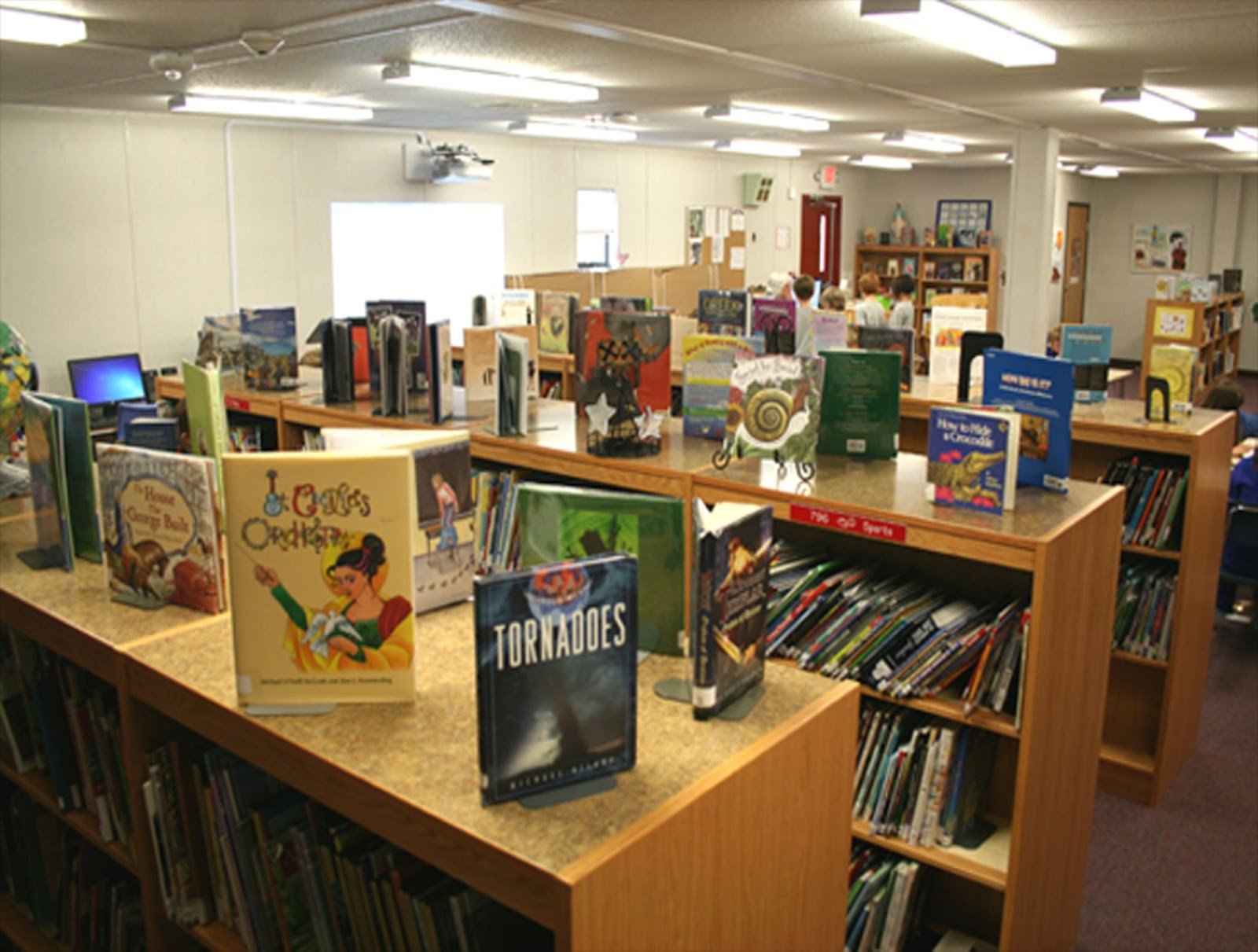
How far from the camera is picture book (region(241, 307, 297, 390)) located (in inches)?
173

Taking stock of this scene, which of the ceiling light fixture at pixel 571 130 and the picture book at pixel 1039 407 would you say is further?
the ceiling light fixture at pixel 571 130

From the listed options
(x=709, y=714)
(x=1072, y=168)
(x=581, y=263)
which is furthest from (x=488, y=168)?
(x=1072, y=168)

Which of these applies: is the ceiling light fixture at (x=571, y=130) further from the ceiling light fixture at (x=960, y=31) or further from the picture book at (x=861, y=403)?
the picture book at (x=861, y=403)

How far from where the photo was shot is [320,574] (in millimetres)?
1708

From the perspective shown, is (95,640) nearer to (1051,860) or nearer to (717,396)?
(717,396)

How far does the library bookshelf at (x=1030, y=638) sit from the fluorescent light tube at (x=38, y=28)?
2863 millimetres

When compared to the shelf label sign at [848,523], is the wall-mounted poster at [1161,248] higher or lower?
higher

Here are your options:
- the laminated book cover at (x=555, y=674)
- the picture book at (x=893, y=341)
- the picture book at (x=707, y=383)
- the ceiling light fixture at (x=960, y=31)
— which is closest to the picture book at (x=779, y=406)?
the picture book at (x=707, y=383)

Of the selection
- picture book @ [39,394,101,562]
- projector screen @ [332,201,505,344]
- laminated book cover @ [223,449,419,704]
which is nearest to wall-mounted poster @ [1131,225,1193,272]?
projector screen @ [332,201,505,344]

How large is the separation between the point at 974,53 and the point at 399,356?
2726mm

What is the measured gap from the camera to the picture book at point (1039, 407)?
281 centimetres

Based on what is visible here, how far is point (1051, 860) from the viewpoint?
115 inches

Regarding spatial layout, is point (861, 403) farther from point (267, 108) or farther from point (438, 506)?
point (267, 108)

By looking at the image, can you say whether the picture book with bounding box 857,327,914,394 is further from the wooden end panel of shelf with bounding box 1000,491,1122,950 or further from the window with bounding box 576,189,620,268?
the window with bounding box 576,189,620,268
